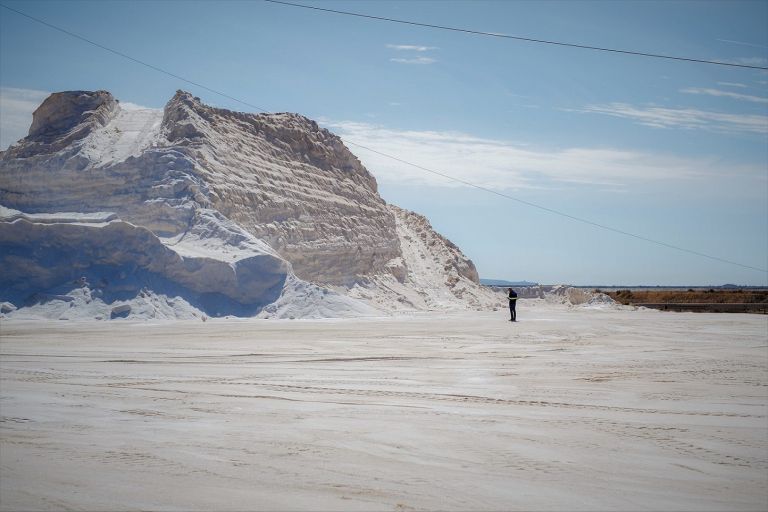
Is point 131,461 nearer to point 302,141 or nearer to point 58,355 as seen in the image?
point 58,355

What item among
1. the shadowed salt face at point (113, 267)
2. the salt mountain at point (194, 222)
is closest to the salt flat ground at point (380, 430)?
the shadowed salt face at point (113, 267)

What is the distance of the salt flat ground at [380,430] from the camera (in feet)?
16.4

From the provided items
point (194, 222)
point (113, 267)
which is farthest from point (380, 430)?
point (194, 222)

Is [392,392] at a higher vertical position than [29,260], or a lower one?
lower

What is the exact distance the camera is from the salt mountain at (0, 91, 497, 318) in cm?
2341

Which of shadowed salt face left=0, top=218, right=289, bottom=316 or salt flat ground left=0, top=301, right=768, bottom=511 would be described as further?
shadowed salt face left=0, top=218, right=289, bottom=316

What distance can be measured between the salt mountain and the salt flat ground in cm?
953

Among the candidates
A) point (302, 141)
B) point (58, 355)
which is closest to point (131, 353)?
point (58, 355)

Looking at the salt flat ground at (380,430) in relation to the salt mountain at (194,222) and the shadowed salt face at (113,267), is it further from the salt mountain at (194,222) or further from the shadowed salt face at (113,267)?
the salt mountain at (194,222)

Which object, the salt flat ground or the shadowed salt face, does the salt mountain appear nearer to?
the shadowed salt face

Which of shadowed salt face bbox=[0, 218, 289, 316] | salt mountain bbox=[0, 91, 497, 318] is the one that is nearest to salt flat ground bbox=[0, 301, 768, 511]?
shadowed salt face bbox=[0, 218, 289, 316]

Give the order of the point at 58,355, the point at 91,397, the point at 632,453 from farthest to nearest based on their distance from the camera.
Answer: the point at 58,355
the point at 91,397
the point at 632,453

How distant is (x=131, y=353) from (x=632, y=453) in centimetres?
1081

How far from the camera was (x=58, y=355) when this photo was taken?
1323 cm
